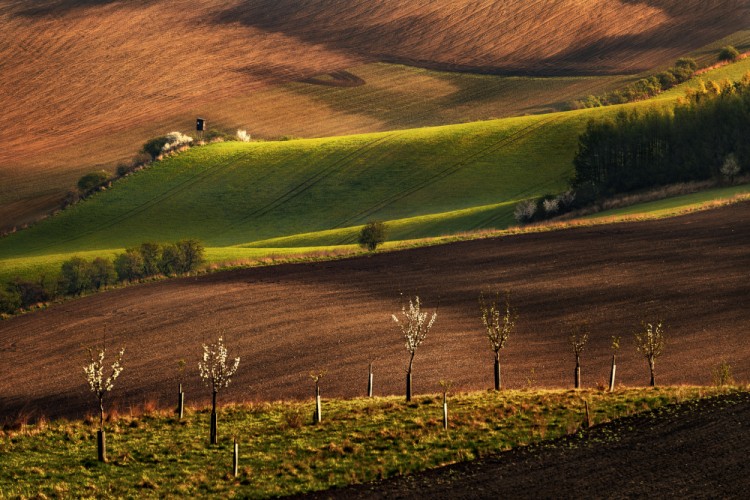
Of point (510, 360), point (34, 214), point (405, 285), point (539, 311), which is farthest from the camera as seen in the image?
point (34, 214)

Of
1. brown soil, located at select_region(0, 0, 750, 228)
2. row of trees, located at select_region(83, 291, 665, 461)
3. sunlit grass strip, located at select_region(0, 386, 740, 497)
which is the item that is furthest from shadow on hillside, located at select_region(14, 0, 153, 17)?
sunlit grass strip, located at select_region(0, 386, 740, 497)

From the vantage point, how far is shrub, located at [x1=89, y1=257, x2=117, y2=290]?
7500 centimetres

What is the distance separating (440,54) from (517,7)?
13263 millimetres

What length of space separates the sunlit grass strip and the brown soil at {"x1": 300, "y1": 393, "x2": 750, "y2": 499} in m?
1.09

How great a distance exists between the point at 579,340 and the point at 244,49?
112 meters

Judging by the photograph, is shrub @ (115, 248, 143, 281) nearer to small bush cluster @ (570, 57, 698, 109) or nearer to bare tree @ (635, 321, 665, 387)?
bare tree @ (635, 321, 665, 387)

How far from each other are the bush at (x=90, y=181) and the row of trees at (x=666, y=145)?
51313 mm

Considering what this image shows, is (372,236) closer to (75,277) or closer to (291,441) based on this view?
(75,277)

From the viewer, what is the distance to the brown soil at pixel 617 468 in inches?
1110

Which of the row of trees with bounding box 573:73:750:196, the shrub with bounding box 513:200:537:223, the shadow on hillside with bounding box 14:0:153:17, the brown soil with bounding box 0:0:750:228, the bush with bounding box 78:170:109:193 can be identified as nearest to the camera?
the shrub with bounding box 513:200:537:223

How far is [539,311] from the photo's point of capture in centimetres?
5322

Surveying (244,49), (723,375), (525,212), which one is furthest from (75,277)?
(244,49)

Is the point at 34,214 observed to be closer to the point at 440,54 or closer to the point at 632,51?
the point at 440,54

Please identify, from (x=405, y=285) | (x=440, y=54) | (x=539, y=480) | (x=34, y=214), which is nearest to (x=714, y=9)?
(x=440, y=54)
